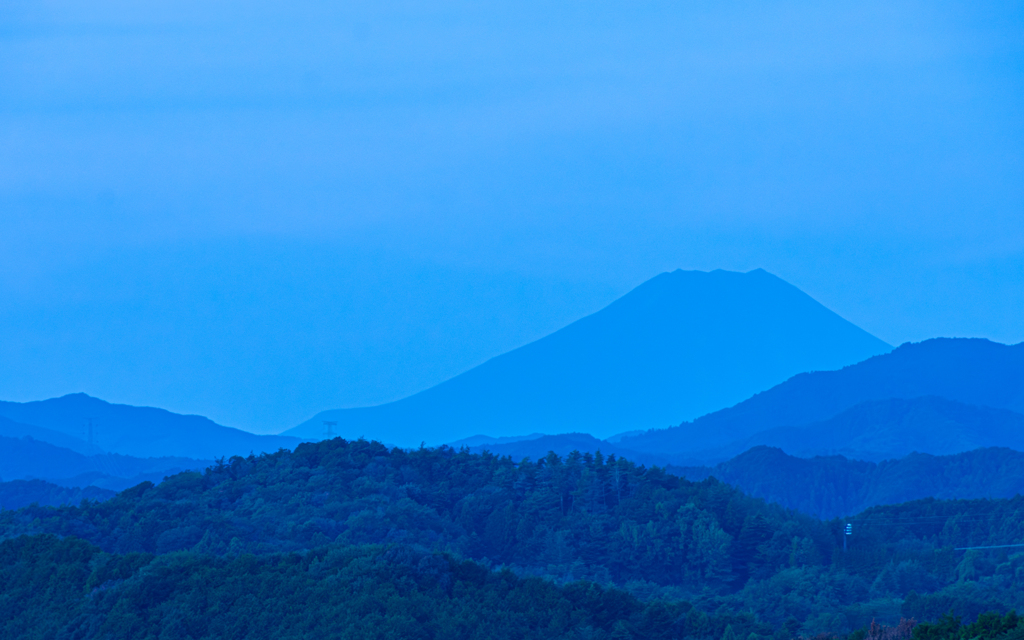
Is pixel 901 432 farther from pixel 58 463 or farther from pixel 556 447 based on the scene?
pixel 58 463

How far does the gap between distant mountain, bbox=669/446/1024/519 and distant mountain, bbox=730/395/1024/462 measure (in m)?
39.2

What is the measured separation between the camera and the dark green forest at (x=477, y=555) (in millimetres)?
34125

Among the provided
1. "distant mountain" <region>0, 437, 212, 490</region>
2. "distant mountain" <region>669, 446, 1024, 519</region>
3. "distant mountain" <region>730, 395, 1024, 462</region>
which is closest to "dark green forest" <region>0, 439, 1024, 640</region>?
"distant mountain" <region>669, 446, 1024, 519</region>

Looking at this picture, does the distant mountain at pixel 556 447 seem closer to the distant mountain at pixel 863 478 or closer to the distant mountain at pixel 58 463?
the distant mountain at pixel 58 463

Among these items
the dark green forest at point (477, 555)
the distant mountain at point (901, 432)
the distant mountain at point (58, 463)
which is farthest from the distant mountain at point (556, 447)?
the dark green forest at point (477, 555)

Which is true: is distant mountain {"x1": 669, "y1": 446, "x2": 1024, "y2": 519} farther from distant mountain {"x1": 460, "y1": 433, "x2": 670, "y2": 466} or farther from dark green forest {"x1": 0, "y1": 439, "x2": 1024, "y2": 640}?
distant mountain {"x1": 460, "y1": 433, "x2": 670, "y2": 466}

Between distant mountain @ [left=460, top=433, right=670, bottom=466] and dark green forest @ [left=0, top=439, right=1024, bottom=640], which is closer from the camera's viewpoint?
dark green forest @ [left=0, top=439, right=1024, bottom=640]

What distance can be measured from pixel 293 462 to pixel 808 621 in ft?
90.4

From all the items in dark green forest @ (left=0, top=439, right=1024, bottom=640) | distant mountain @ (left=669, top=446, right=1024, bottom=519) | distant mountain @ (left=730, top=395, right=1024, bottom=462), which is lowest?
dark green forest @ (left=0, top=439, right=1024, bottom=640)

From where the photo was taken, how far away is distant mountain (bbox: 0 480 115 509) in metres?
96.0

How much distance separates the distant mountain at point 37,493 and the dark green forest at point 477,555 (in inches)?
1793

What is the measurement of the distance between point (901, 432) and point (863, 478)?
184 ft

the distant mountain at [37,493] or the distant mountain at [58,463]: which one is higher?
the distant mountain at [58,463]

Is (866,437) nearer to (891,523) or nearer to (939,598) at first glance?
(891,523)
